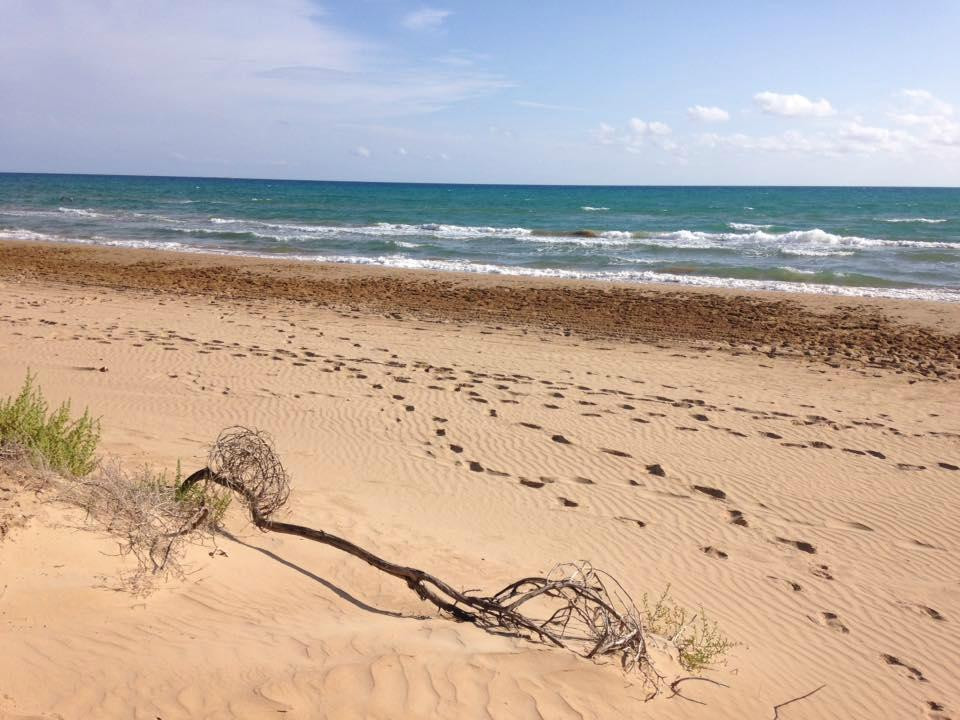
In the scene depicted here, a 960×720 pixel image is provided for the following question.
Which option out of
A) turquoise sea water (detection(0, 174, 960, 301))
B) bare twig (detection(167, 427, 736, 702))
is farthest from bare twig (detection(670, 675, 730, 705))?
turquoise sea water (detection(0, 174, 960, 301))

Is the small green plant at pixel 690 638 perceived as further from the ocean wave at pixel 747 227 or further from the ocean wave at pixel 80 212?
the ocean wave at pixel 80 212

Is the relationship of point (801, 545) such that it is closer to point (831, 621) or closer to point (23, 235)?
point (831, 621)

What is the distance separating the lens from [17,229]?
33.1m

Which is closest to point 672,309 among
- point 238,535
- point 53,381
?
point 53,381

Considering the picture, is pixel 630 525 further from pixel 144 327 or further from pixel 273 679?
pixel 144 327

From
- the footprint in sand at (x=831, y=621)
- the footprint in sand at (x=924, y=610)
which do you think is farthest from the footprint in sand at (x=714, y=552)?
the footprint in sand at (x=924, y=610)

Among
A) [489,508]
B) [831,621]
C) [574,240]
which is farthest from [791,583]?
[574,240]

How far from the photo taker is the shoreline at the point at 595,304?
45.0ft

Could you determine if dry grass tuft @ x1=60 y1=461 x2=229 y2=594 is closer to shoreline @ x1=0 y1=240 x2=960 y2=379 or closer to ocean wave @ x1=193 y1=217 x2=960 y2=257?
shoreline @ x1=0 y1=240 x2=960 y2=379

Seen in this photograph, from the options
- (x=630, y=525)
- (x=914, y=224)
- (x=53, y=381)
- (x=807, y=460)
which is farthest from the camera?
(x=914, y=224)

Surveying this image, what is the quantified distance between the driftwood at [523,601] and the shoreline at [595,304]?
9.57 meters

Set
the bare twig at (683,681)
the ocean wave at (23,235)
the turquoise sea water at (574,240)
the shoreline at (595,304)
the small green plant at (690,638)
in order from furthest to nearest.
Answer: the ocean wave at (23,235)
the turquoise sea water at (574,240)
the shoreline at (595,304)
the small green plant at (690,638)
the bare twig at (683,681)

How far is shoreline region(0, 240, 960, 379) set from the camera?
1371 centimetres

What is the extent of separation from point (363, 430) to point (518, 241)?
26253 millimetres
